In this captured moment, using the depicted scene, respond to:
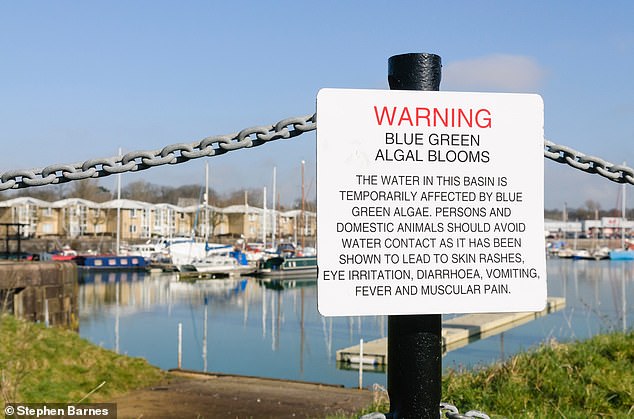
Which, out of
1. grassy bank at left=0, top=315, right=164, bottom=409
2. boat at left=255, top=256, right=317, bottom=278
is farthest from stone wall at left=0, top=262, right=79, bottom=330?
boat at left=255, top=256, right=317, bottom=278

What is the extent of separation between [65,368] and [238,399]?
10.2ft

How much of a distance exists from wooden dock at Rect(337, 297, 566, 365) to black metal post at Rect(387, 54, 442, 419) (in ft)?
60.8

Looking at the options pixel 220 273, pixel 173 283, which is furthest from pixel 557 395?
pixel 220 273

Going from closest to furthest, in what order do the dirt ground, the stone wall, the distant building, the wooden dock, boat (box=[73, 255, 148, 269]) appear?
1. the dirt ground
2. the stone wall
3. the wooden dock
4. boat (box=[73, 255, 148, 269])
5. the distant building

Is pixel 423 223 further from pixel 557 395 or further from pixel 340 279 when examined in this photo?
pixel 557 395

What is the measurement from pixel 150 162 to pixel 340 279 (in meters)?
0.79

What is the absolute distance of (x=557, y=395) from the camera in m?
5.36

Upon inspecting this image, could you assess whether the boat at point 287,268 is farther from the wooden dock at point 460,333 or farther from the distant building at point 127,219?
the wooden dock at point 460,333

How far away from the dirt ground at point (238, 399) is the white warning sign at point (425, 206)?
9225 mm

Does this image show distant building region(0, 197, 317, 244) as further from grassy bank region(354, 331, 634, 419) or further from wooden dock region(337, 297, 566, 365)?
grassy bank region(354, 331, 634, 419)

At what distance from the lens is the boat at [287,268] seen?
66625mm

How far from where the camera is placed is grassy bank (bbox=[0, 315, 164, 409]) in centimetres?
1139

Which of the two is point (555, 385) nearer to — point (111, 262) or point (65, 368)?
point (65, 368)

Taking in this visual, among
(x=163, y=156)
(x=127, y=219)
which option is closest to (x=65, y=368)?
(x=163, y=156)
